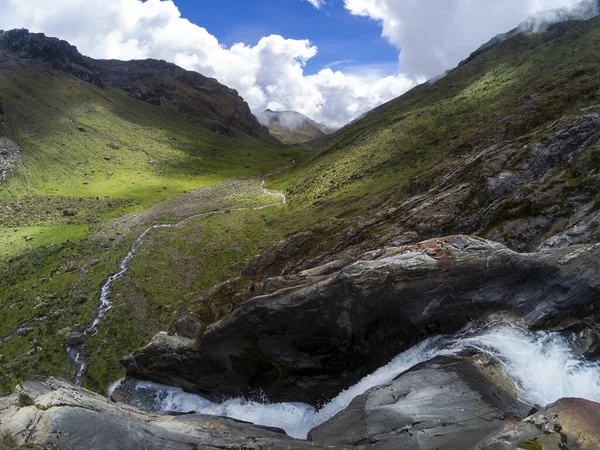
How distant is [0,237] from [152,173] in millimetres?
67915

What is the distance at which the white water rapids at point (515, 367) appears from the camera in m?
15.0

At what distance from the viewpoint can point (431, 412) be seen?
51.0ft

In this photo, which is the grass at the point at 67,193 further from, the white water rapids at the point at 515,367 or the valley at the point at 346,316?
the white water rapids at the point at 515,367

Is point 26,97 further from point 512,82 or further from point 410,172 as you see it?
point 512,82

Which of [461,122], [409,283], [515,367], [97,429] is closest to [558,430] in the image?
[515,367]

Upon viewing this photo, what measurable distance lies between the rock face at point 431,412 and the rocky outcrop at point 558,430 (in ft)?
3.73

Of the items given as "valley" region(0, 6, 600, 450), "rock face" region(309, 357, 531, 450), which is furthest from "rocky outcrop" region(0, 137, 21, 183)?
"rock face" region(309, 357, 531, 450)

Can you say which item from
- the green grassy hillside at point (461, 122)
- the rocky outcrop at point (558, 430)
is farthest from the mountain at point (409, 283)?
the green grassy hillside at point (461, 122)

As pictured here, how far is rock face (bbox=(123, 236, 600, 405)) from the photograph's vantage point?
1853 cm

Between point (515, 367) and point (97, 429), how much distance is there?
19202mm

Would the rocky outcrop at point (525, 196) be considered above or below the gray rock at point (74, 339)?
above

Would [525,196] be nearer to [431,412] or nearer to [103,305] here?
[431,412]

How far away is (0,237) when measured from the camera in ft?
240

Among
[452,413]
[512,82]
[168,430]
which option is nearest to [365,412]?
[452,413]
